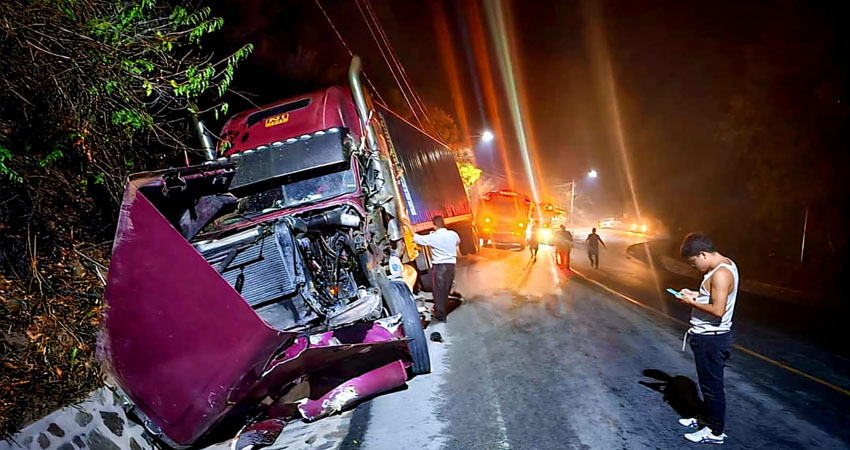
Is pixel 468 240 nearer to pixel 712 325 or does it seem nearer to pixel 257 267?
pixel 257 267

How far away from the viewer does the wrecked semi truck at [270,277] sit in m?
2.91

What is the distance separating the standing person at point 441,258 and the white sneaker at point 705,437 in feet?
13.9

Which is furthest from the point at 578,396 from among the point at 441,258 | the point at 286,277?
the point at 441,258

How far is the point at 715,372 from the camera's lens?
351 cm

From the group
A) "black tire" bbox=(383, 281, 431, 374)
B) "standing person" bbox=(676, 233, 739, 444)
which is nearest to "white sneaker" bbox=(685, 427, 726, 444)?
"standing person" bbox=(676, 233, 739, 444)

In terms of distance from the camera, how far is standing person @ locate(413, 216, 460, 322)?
727cm

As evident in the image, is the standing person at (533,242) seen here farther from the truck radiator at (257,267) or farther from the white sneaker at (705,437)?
the truck radiator at (257,267)

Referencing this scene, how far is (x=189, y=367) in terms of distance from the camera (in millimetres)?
3047

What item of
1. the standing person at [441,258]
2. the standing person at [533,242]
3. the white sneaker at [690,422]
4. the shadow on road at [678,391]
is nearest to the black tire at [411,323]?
the standing person at [441,258]

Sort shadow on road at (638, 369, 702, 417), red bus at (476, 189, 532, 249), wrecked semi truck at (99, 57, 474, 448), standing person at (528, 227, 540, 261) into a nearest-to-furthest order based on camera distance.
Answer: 1. wrecked semi truck at (99, 57, 474, 448)
2. shadow on road at (638, 369, 702, 417)
3. standing person at (528, 227, 540, 261)
4. red bus at (476, 189, 532, 249)

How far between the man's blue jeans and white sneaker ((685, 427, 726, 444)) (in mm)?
35

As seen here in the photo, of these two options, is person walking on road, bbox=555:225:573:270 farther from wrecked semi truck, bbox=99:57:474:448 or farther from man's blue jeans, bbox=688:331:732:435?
man's blue jeans, bbox=688:331:732:435

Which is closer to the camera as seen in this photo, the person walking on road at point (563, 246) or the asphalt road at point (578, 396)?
the asphalt road at point (578, 396)

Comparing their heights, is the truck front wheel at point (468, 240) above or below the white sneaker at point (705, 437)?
above
